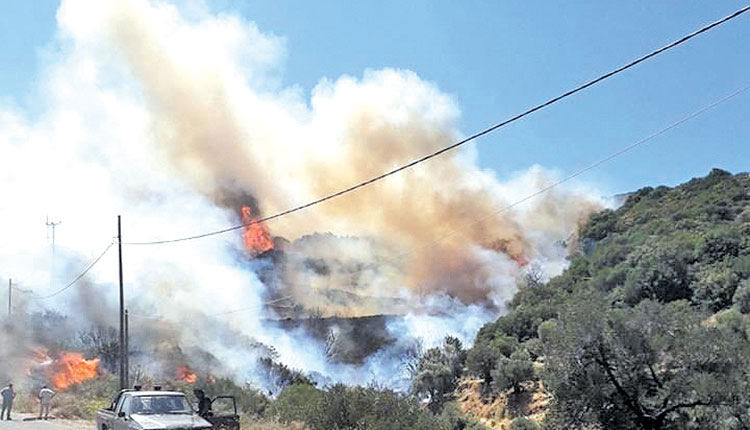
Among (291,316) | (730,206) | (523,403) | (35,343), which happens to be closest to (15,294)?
(35,343)

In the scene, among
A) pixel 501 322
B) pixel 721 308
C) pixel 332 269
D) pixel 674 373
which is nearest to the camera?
pixel 674 373

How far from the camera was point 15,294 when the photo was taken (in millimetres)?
60375

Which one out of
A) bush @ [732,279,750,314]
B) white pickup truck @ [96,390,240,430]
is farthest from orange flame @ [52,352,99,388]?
bush @ [732,279,750,314]

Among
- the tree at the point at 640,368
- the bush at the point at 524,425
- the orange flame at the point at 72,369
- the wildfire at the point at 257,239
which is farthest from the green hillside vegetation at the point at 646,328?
the orange flame at the point at 72,369

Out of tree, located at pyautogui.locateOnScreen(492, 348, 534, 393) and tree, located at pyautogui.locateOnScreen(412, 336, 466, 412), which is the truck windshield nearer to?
tree, located at pyautogui.locateOnScreen(492, 348, 534, 393)

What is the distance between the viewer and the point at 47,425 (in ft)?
77.2

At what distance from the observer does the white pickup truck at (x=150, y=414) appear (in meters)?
14.5

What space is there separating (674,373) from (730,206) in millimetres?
47321

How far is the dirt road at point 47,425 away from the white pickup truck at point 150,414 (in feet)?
21.3

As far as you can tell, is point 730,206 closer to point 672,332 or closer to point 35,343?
point 672,332

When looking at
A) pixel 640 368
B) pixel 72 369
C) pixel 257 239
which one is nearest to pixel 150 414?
pixel 640 368

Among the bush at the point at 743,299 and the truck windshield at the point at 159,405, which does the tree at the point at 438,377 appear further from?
the truck windshield at the point at 159,405

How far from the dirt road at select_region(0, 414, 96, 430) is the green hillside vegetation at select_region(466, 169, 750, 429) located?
16388 mm

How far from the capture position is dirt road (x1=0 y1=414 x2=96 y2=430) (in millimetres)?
22406
